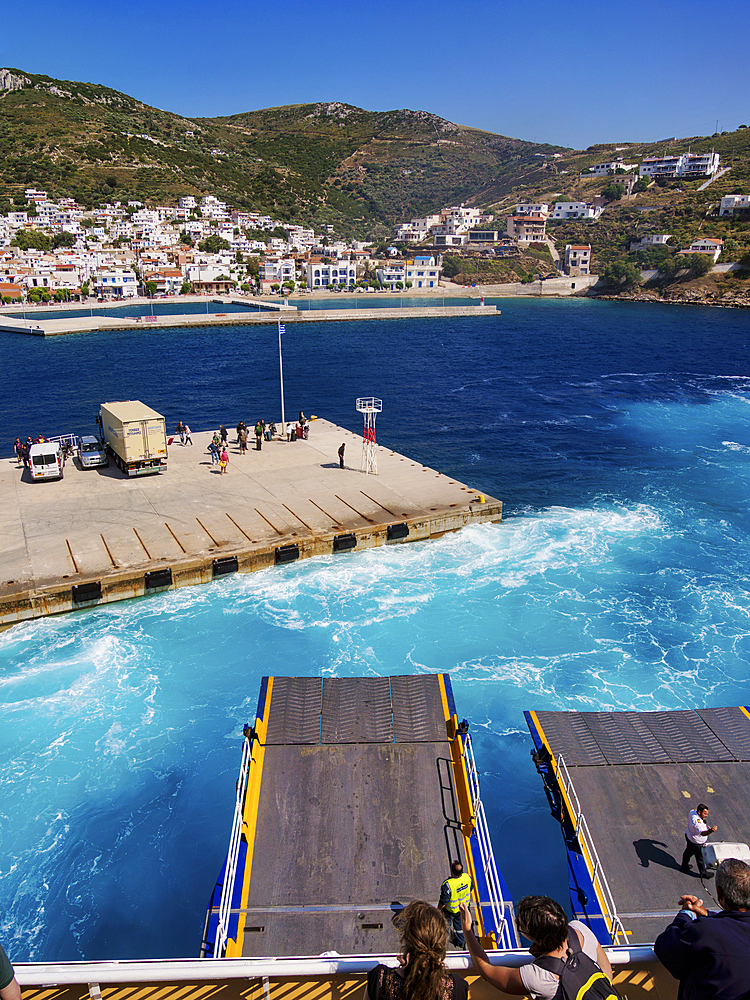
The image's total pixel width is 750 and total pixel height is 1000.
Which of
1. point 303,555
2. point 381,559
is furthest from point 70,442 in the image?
point 381,559

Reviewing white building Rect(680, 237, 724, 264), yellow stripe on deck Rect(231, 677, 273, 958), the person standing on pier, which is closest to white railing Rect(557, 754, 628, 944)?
yellow stripe on deck Rect(231, 677, 273, 958)

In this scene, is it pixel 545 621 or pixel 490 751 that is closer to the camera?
pixel 490 751

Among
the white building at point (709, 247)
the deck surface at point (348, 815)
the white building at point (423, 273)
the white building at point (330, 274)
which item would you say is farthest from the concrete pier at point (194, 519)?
the white building at point (423, 273)

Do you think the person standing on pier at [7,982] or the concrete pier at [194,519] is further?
the concrete pier at [194,519]

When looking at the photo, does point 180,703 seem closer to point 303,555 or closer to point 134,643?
point 134,643

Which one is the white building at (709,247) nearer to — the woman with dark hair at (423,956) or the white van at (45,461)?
the white van at (45,461)

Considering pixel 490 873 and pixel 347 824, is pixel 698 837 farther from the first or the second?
pixel 347 824
